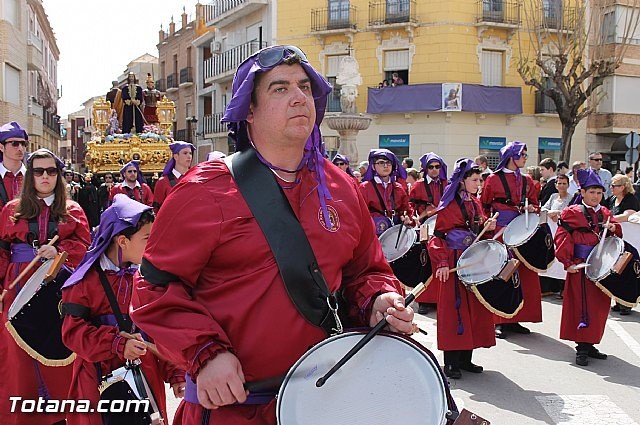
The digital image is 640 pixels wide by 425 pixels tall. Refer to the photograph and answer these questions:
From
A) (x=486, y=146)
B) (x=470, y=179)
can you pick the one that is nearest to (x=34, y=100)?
(x=486, y=146)

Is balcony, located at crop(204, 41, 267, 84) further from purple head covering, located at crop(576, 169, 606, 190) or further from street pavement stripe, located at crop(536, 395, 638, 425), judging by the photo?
street pavement stripe, located at crop(536, 395, 638, 425)

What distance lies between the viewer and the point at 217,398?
2232 millimetres

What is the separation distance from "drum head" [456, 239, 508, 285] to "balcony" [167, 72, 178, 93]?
45.3 metres

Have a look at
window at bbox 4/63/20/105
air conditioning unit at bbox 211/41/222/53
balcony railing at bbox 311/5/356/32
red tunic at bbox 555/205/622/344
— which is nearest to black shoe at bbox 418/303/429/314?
red tunic at bbox 555/205/622/344

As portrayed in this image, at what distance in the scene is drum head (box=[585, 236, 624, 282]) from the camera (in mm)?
7094

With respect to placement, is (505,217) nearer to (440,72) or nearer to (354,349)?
(354,349)

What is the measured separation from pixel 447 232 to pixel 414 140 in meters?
22.2

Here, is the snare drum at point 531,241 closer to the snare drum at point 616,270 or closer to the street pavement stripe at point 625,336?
the street pavement stripe at point 625,336

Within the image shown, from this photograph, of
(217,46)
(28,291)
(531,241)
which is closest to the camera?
(28,291)

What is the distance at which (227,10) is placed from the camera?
38.4 meters

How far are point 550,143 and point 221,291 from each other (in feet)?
96.4

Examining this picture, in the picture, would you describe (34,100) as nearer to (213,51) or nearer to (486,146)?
(213,51)

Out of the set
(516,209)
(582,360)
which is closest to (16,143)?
(582,360)

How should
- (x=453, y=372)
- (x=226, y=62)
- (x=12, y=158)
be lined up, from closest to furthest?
1. (x=12, y=158)
2. (x=453, y=372)
3. (x=226, y=62)
